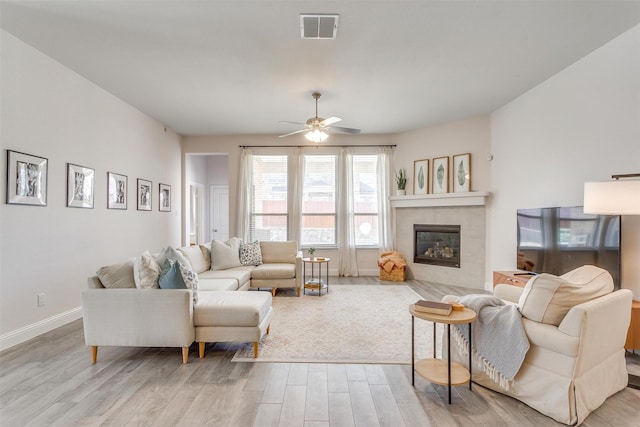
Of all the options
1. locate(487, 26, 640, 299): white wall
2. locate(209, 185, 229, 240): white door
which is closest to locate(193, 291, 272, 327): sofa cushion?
locate(487, 26, 640, 299): white wall

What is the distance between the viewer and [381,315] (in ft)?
13.0

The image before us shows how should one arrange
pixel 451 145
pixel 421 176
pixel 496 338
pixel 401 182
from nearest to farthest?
pixel 496 338, pixel 451 145, pixel 421 176, pixel 401 182

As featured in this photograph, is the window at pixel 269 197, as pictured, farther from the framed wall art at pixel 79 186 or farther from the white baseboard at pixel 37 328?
the white baseboard at pixel 37 328

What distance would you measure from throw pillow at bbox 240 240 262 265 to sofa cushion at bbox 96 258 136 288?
2425 millimetres

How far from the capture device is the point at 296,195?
21.5 ft

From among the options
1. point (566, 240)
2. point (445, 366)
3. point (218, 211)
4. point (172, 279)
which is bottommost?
point (445, 366)

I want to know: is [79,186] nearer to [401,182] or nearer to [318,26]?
[318,26]

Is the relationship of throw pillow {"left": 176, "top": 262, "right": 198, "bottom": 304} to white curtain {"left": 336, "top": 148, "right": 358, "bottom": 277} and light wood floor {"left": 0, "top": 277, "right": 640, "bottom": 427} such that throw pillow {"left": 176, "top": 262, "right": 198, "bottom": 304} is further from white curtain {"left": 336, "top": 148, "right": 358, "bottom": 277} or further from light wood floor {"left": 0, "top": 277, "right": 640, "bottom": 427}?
white curtain {"left": 336, "top": 148, "right": 358, "bottom": 277}

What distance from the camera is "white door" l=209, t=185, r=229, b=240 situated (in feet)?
29.6

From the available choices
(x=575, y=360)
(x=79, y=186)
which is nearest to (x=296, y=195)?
(x=79, y=186)

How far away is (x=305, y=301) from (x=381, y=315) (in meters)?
1.16

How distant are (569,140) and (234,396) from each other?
14.0 ft

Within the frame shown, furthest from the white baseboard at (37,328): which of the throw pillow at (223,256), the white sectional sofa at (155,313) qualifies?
the throw pillow at (223,256)

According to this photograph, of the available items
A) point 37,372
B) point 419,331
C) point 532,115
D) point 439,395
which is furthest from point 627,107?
point 37,372
